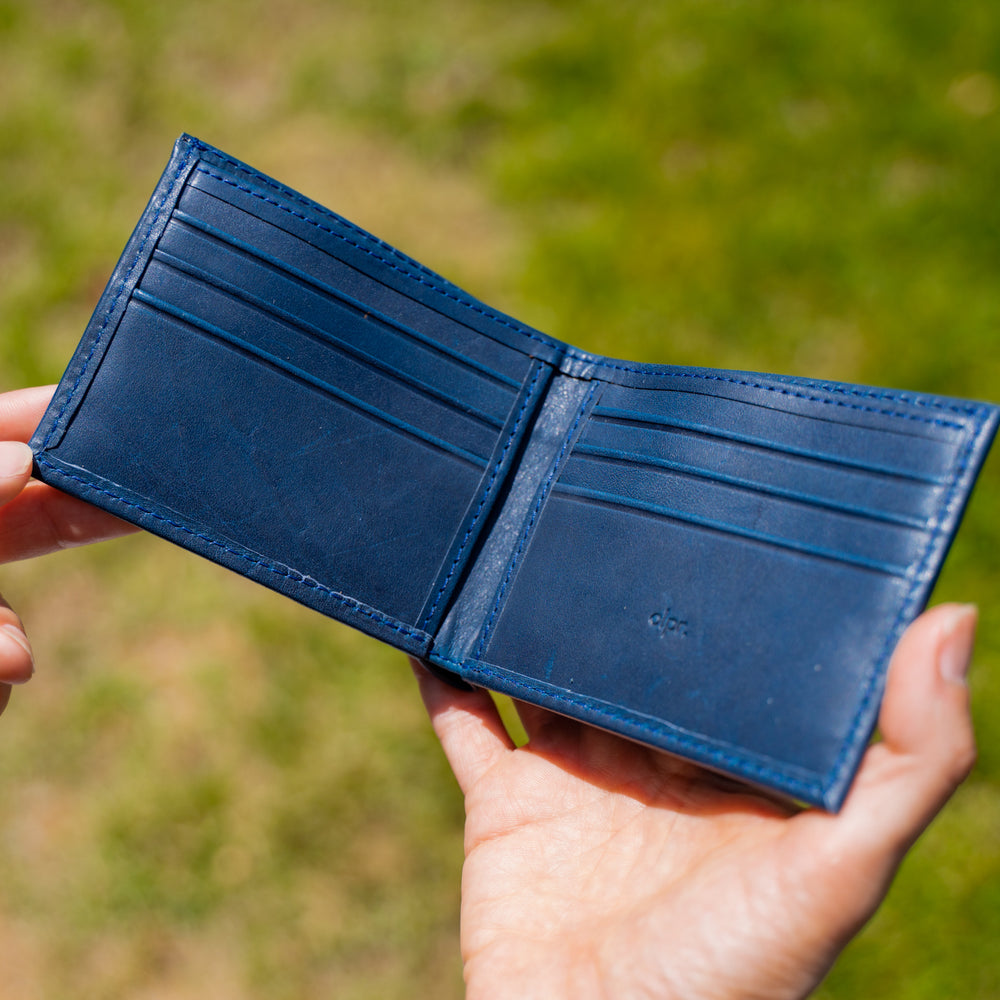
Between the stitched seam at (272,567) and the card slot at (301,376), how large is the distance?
362 mm

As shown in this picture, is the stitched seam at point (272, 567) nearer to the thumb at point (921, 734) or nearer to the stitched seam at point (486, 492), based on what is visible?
the stitched seam at point (486, 492)

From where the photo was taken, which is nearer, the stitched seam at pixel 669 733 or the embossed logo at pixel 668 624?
the stitched seam at pixel 669 733

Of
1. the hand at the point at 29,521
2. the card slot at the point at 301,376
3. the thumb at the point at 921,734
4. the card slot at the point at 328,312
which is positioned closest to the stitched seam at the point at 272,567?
the hand at the point at 29,521

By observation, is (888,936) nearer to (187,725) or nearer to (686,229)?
(187,725)

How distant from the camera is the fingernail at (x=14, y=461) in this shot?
5.39ft

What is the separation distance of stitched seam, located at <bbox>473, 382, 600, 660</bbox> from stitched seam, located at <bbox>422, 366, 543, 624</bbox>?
105 mm

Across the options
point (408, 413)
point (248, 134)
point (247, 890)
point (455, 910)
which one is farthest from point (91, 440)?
point (248, 134)

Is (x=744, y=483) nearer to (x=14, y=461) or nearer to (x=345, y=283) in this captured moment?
(x=345, y=283)

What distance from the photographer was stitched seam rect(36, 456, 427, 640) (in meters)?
1.68

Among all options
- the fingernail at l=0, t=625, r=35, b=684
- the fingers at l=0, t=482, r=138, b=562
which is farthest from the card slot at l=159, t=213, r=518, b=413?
the fingernail at l=0, t=625, r=35, b=684

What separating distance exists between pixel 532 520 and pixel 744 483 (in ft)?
1.47

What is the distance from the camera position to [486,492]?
1859 millimetres

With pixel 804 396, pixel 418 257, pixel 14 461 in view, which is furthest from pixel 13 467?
pixel 418 257

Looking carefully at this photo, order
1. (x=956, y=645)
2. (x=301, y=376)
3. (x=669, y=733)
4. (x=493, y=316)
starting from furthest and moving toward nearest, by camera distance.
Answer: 1. (x=493, y=316)
2. (x=301, y=376)
3. (x=669, y=733)
4. (x=956, y=645)
